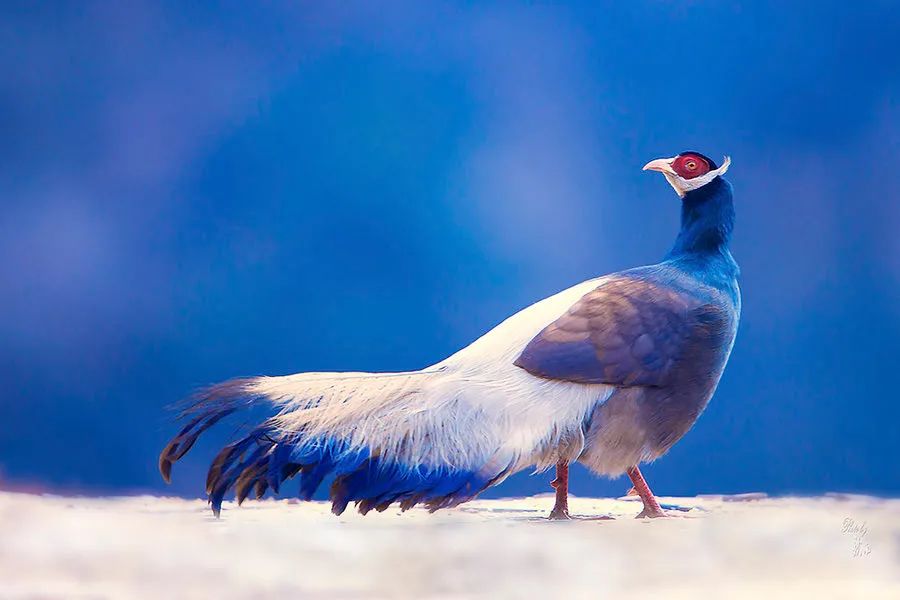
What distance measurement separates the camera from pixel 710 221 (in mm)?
2281

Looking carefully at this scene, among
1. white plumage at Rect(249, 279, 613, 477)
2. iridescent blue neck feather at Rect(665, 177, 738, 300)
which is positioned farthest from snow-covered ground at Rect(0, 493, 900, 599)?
iridescent blue neck feather at Rect(665, 177, 738, 300)

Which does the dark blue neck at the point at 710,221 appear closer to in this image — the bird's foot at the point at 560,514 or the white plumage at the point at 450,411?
the white plumage at the point at 450,411

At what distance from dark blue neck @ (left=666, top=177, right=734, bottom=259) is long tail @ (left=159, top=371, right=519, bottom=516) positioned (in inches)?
27.4

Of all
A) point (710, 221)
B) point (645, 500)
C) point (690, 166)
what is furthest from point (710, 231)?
point (645, 500)

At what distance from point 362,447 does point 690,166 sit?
1.02 meters

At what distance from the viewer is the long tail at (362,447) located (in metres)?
1.91

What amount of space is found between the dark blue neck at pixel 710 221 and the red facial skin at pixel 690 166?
1.4 inches

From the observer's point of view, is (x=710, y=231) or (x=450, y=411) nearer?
(x=450, y=411)

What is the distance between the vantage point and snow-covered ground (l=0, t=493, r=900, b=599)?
5.33 feet

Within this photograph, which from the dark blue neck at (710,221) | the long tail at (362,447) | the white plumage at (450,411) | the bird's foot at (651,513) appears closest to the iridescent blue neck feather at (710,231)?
the dark blue neck at (710,221)

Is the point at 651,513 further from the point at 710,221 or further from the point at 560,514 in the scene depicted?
the point at 710,221

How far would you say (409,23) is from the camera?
289 centimetres

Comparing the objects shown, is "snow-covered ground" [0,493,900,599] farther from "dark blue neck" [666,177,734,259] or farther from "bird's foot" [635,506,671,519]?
"dark blue neck" [666,177,734,259]

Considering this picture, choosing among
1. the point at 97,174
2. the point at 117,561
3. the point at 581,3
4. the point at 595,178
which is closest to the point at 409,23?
the point at 581,3
